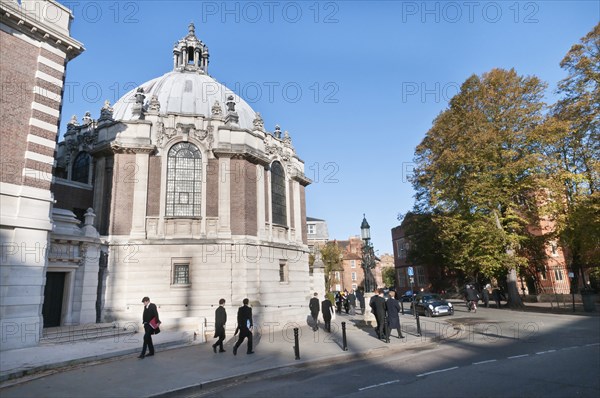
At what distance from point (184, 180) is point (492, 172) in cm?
1888

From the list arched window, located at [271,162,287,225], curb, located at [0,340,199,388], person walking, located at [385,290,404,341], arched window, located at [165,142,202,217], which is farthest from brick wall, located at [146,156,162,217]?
person walking, located at [385,290,404,341]

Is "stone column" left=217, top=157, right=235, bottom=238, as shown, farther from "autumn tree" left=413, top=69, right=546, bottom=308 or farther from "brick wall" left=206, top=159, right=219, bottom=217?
"autumn tree" left=413, top=69, right=546, bottom=308

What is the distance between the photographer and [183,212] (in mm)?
20906

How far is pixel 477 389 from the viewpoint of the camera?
7164 millimetres

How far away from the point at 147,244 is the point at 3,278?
7815 millimetres

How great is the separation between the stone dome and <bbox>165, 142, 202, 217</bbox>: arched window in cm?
407

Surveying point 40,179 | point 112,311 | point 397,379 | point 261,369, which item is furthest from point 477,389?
point 112,311

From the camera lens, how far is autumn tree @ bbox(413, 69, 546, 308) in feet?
79.3

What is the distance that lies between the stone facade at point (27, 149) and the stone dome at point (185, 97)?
33.2ft

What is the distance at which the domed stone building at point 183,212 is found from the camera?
19.4 metres

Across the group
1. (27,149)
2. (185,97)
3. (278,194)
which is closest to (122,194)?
(27,149)

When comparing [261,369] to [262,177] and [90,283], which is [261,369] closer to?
[90,283]

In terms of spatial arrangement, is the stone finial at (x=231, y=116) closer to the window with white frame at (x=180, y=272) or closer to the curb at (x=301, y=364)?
the window with white frame at (x=180, y=272)

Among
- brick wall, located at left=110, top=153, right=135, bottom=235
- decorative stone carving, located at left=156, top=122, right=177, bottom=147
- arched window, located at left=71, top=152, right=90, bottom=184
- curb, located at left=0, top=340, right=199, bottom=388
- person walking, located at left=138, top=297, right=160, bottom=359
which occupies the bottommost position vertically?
curb, located at left=0, top=340, right=199, bottom=388
